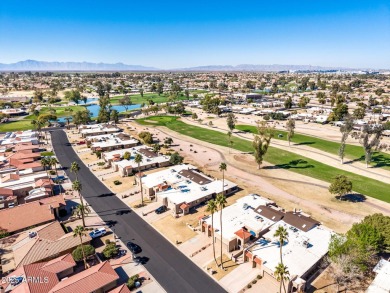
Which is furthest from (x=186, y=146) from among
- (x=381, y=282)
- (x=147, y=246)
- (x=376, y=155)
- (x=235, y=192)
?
(x=381, y=282)

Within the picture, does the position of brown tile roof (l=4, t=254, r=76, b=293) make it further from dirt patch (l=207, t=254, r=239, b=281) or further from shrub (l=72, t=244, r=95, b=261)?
dirt patch (l=207, t=254, r=239, b=281)

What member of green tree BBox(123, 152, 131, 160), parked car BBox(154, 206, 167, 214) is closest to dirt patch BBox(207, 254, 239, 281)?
parked car BBox(154, 206, 167, 214)

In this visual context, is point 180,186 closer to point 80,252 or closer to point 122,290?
point 80,252

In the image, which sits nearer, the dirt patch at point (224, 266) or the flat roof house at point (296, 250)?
the flat roof house at point (296, 250)

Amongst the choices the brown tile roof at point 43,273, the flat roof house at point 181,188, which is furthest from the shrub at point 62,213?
the flat roof house at point 181,188

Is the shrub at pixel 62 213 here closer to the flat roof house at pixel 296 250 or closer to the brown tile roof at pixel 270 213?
the flat roof house at pixel 296 250

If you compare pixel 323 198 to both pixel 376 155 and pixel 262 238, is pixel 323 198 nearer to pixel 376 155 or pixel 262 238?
pixel 262 238
